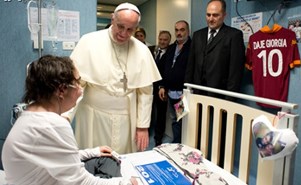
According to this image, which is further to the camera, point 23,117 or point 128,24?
point 128,24

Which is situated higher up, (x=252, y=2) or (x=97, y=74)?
(x=252, y=2)

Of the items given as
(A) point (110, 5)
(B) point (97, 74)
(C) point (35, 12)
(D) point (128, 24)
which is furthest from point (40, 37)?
(A) point (110, 5)

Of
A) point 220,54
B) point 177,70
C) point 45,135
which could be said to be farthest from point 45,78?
point 177,70

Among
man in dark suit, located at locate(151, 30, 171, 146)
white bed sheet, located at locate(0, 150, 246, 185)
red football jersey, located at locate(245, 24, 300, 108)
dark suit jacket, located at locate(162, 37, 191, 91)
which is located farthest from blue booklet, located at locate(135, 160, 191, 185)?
man in dark suit, located at locate(151, 30, 171, 146)

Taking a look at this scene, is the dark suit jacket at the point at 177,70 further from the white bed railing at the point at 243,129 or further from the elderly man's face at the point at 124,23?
the elderly man's face at the point at 124,23

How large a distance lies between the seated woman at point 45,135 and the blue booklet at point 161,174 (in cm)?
43

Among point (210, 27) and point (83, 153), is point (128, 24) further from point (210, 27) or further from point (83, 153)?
point (210, 27)

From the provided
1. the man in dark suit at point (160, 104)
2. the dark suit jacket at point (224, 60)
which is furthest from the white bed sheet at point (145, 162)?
the man in dark suit at point (160, 104)

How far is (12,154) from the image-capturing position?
0.84 meters

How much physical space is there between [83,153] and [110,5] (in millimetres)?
5646

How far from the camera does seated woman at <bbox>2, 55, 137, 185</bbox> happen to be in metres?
0.83

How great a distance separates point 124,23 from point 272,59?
1.37m

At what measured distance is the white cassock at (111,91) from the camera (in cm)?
169

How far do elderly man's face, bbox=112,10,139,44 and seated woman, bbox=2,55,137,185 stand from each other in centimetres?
68
